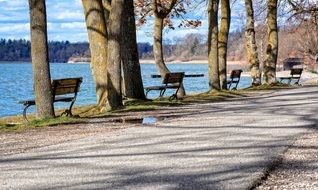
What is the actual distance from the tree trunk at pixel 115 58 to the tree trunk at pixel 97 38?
46.0 inches

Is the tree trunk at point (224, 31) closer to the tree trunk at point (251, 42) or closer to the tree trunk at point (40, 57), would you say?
the tree trunk at point (251, 42)

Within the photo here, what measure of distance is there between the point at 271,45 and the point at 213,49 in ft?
26.0

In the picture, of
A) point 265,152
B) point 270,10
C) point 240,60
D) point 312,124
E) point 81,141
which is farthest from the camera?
point 240,60

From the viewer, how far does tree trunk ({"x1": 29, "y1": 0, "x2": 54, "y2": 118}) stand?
13.1m

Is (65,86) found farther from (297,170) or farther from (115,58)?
(297,170)

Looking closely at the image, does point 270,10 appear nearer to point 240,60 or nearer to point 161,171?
point 161,171

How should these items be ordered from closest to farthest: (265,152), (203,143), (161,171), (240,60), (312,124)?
(161,171)
(265,152)
(203,143)
(312,124)
(240,60)

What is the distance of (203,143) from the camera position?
908 centimetres

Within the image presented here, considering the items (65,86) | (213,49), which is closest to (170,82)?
(213,49)

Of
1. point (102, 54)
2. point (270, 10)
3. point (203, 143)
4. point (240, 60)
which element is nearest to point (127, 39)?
point (102, 54)

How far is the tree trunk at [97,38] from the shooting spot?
17.1 meters

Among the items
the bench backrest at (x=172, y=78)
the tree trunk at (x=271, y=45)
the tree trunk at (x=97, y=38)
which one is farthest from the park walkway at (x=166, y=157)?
the tree trunk at (x=271, y=45)

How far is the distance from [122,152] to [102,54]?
9.07 m

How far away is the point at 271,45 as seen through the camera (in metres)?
31.3
